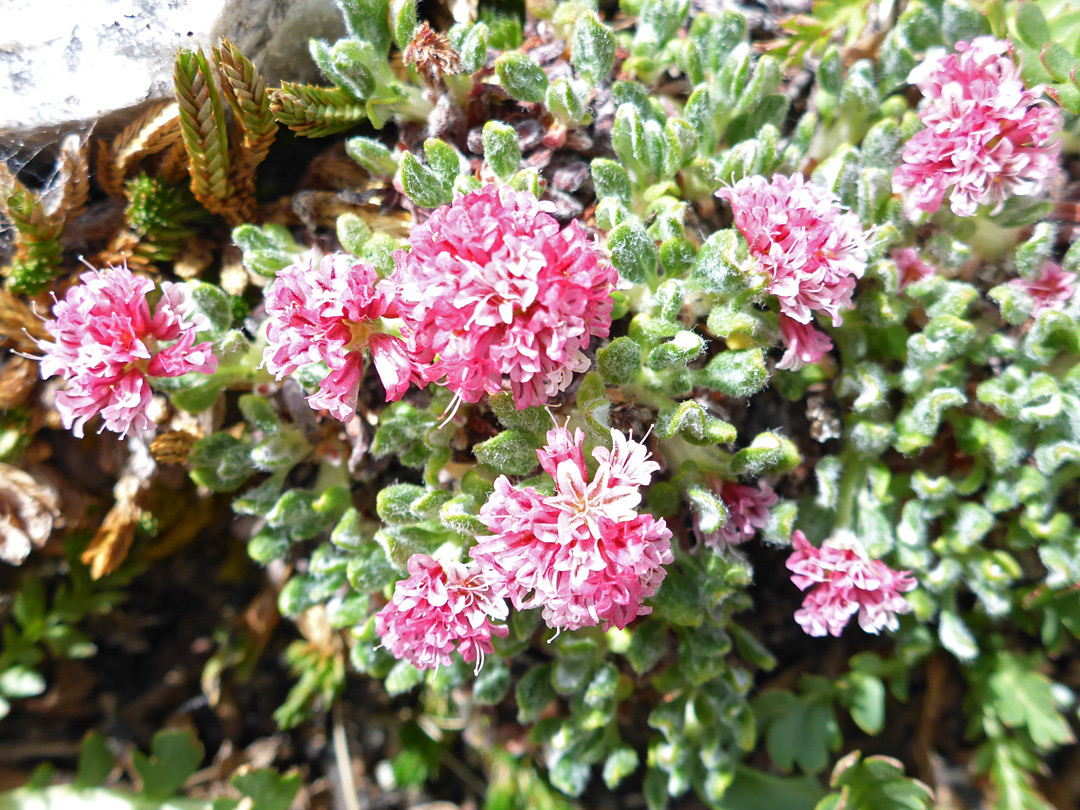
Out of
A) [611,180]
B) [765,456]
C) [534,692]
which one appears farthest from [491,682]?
[611,180]

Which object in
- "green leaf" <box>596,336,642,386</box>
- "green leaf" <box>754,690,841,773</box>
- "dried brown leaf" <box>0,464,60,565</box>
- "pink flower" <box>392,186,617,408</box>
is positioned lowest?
"green leaf" <box>754,690,841,773</box>

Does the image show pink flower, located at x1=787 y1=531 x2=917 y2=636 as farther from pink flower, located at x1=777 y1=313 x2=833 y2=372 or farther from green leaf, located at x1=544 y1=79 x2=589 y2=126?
green leaf, located at x1=544 y1=79 x2=589 y2=126

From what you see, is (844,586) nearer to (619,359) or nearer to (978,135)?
(619,359)

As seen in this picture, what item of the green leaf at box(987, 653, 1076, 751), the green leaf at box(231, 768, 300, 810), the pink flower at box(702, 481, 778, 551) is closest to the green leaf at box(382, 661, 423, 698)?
the green leaf at box(231, 768, 300, 810)

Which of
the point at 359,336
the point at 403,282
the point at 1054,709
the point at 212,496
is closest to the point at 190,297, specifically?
the point at 359,336

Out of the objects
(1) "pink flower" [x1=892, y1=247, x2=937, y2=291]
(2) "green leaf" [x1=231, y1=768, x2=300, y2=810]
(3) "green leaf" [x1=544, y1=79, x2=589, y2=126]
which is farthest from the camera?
(2) "green leaf" [x1=231, y1=768, x2=300, y2=810]

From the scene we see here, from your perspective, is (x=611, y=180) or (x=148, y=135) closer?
(x=611, y=180)

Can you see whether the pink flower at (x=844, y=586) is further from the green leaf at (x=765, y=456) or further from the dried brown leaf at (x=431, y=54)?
the dried brown leaf at (x=431, y=54)
